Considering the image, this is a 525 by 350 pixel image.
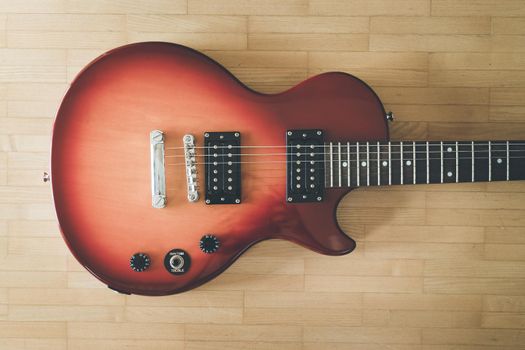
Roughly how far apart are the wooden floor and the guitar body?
0.60 feet

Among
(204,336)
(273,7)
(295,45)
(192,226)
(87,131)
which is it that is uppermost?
(273,7)

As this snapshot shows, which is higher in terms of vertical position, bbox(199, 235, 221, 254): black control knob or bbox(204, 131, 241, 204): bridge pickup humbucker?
bbox(204, 131, 241, 204): bridge pickup humbucker

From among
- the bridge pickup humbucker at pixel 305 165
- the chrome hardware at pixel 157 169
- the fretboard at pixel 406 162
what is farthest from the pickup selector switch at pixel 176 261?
the fretboard at pixel 406 162

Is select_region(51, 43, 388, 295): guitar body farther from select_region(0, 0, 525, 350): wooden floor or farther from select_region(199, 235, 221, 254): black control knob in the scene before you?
select_region(0, 0, 525, 350): wooden floor

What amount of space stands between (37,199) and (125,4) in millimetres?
711

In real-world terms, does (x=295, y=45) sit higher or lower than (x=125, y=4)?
lower

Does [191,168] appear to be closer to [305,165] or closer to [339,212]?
[305,165]

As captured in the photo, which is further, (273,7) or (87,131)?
(273,7)

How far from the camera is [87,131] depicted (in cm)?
118

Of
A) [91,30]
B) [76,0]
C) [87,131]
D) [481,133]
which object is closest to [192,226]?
[87,131]

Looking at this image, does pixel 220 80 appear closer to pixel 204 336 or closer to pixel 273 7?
pixel 273 7

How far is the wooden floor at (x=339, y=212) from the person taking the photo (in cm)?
138

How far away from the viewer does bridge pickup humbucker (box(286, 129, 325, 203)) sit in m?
1.21

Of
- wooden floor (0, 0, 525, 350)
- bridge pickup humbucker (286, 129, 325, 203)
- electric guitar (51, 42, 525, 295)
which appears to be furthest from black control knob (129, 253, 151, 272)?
bridge pickup humbucker (286, 129, 325, 203)
